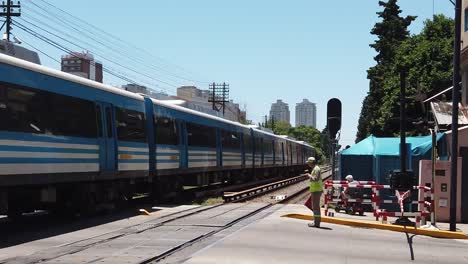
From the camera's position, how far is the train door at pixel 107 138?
1608 cm

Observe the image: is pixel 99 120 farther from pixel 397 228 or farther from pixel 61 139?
pixel 397 228

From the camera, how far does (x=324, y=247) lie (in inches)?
458

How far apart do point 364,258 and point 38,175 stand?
6806 millimetres

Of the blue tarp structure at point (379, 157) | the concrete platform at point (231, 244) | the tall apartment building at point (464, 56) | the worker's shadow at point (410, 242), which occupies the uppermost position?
the tall apartment building at point (464, 56)

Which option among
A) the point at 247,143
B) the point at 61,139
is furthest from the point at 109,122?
the point at 247,143

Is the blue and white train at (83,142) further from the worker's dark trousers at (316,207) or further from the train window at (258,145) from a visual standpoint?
the train window at (258,145)

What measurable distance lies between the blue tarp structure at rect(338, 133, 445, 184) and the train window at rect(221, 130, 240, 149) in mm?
8835

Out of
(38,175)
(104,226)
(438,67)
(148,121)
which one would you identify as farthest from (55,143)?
(438,67)

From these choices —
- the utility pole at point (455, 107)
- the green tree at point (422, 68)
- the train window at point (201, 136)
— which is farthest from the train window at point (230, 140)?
the utility pole at point (455, 107)

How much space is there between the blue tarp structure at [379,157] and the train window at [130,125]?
752 cm

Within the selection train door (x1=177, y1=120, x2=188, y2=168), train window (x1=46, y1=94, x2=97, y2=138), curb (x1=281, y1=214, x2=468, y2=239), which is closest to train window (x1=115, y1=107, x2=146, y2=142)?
train window (x1=46, y1=94, x2=97, y2=138)

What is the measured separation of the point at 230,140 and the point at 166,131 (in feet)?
34.3

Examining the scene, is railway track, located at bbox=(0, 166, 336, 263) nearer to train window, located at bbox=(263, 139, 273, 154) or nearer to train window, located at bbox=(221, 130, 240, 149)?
train window, located at bbox=(221, 130, 240, 149)

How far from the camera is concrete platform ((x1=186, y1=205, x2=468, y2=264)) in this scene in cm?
1029
